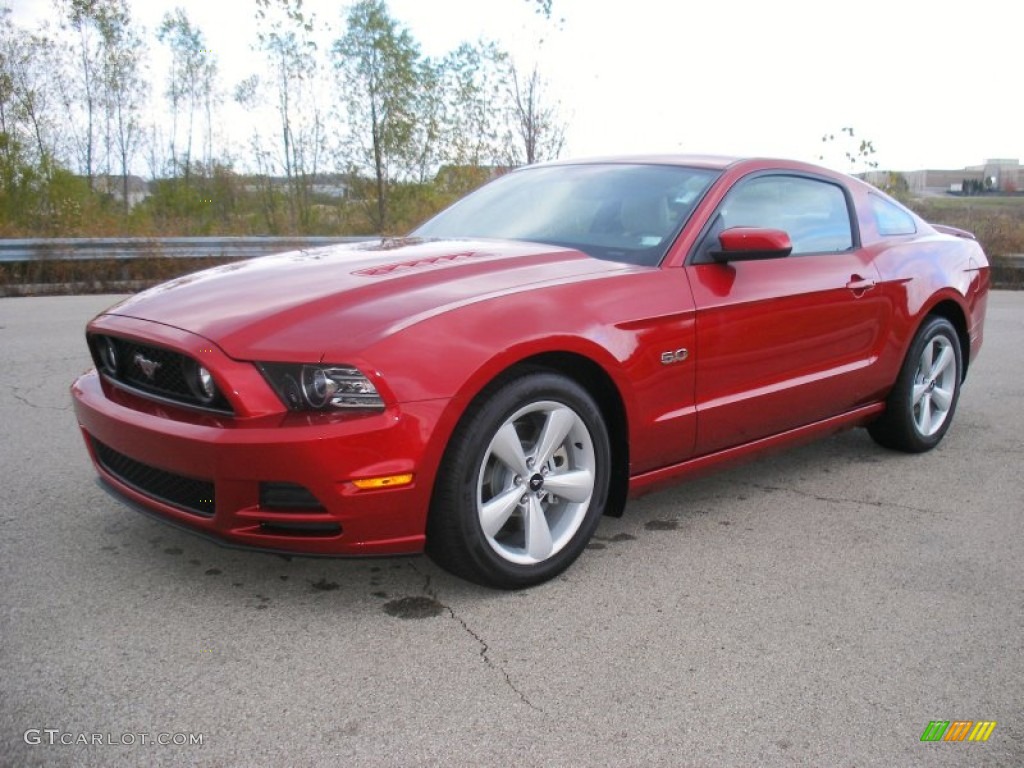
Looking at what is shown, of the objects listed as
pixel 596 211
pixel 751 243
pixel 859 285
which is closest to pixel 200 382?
pixel 596 211

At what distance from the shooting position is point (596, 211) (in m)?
4.04

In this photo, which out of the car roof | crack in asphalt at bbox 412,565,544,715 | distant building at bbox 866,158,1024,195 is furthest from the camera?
distant building at bbox 866,158,1024,195

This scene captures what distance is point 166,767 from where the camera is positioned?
217 cm

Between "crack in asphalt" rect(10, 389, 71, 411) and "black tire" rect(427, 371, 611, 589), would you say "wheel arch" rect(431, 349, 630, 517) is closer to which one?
"black tire" rect(427, 371, 611, 589)

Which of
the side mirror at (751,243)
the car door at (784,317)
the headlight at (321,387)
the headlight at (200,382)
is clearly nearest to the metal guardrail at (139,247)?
the car door at (784,317)

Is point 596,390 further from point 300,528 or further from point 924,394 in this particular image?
point 924,394

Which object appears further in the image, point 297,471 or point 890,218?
point 890,218

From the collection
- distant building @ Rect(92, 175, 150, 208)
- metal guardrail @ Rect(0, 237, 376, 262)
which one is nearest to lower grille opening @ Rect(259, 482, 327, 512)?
metal guardrail @ Rect(0, 237, 376, 262)

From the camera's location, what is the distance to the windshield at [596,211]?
3.81 metres

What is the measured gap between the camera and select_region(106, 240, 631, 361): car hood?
2861mm

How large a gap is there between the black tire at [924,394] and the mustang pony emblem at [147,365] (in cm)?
345

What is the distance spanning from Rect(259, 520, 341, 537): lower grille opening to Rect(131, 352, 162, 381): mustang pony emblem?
639 mm

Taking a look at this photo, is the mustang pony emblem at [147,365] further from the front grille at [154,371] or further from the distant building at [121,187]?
the distant building at [121,187]

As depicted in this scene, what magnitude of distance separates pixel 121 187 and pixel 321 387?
2086cm
